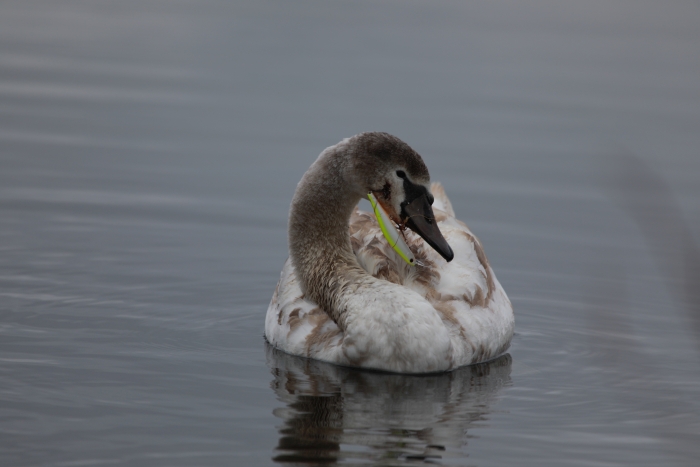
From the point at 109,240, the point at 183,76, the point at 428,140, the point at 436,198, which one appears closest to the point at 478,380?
the point at 436,198

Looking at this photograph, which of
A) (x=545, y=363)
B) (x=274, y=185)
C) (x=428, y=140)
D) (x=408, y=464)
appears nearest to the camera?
(x=408, y=464)

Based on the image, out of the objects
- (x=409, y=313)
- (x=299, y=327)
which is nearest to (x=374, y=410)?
(x=409, y=313)

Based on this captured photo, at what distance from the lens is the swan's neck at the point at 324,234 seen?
7961 millimetres

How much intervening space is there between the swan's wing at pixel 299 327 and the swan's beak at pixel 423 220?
926 millimetres

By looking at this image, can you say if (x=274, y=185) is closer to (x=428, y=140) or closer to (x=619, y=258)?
(x=428, y=140)

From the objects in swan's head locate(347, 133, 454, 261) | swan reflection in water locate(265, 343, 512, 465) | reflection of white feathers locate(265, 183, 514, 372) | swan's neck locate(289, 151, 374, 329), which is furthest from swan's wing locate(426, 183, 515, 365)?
swan's neck locate(289, 151, 374, 329)

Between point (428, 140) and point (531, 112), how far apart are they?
6.84ft

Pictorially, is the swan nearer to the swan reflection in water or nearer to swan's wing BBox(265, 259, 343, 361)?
swan's wing BBox(265, 259, 343, 361)

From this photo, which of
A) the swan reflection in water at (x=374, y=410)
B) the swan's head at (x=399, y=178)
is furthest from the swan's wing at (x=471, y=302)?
the swan's head at (x=399, y=178)

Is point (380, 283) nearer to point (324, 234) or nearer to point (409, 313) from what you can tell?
point (409, 313)

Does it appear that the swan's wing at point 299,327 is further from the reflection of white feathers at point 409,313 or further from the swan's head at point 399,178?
the swan's head at point 399,178

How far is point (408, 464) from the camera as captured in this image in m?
5.61

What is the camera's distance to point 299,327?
796cm

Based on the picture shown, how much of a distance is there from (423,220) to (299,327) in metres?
1.21
